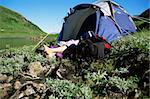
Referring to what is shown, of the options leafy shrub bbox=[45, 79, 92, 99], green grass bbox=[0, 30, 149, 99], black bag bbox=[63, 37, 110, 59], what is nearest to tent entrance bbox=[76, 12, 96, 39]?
black bag bbox=[63, 37, 110, 59]

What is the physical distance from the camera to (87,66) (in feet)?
35.7

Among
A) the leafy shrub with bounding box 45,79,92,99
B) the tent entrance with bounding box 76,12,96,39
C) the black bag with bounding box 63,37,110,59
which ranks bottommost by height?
the leafy shrub with bounding box 45,79,92,99

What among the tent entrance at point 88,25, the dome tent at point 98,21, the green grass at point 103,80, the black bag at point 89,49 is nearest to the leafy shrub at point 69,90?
the green grass at point 103,80

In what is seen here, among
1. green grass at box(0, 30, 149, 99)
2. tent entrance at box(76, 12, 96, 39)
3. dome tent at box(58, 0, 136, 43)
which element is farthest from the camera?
tent entrance at box(76, 12, 96, 39)

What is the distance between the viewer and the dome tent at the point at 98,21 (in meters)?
16.6

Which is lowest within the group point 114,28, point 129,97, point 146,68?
point 129,97

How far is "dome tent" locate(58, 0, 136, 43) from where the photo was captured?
16578 mm

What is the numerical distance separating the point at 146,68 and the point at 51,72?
3360 mm

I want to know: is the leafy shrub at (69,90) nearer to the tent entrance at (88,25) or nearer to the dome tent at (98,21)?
the dome tent at (98,21)

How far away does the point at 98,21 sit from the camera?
16797 mm

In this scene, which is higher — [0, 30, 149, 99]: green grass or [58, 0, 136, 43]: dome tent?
[58, 0, 136, 43]: dome tent

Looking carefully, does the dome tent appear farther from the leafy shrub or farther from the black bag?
the leafy shrub

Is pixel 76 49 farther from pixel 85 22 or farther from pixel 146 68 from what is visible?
pixel 85 22

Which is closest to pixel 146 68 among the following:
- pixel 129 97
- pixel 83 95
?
pixel 129 97
